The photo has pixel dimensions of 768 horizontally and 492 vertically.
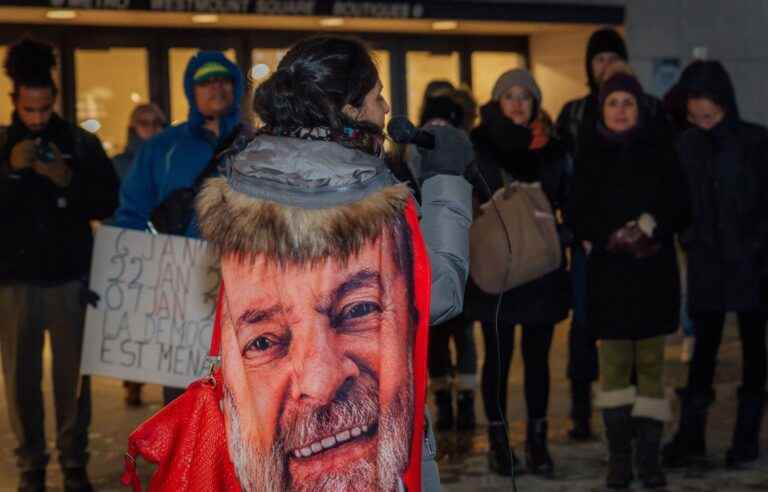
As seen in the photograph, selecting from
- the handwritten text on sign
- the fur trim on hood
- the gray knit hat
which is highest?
the gray knit hat

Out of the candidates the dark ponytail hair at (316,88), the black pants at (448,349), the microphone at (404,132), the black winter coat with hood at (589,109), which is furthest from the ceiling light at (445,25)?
the dark ponytail hair at (316,88)

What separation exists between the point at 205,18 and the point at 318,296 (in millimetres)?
9969

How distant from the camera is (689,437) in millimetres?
7730

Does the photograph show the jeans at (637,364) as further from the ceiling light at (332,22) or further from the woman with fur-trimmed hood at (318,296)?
the ceiling light at (332,22)

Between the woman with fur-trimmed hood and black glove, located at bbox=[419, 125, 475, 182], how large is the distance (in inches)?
12.7

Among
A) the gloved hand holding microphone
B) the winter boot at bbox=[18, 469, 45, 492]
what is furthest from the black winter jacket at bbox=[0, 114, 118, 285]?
the gloved hand holding microphone

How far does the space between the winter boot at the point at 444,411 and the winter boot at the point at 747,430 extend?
1.73 meters

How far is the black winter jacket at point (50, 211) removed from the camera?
7.09 m

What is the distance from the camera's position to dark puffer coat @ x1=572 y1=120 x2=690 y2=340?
23.2 ft

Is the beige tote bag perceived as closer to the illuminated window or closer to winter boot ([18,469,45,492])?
winter boot ([18,469,45,492])

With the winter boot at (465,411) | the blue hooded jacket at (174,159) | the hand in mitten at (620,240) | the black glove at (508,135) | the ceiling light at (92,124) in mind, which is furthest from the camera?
the ceiling light at (92,124)

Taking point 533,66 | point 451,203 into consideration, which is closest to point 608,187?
point 451,203

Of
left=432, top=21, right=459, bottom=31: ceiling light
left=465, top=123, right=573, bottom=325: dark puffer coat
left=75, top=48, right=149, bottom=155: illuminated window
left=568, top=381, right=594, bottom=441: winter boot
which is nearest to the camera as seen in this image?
left=465, top=123, right=573, bottom=325: dark puffer coat

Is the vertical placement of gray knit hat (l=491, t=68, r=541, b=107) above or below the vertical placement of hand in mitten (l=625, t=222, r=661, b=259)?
above
